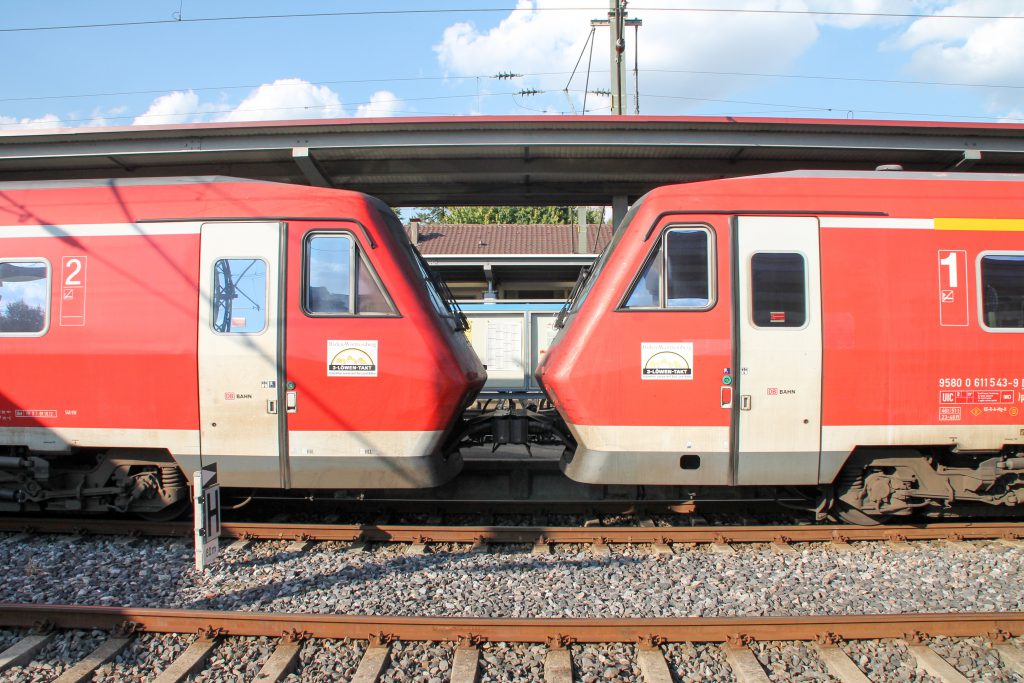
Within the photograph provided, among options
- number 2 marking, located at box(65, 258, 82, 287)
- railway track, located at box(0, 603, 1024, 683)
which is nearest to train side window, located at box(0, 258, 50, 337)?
number 2 marking, located at box(65, 258, 82, 287)

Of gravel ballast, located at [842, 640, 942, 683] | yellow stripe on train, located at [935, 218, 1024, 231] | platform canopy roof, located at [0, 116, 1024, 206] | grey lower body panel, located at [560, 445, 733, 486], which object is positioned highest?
platform canopy roof, located at [0, 116, 1024, 206]

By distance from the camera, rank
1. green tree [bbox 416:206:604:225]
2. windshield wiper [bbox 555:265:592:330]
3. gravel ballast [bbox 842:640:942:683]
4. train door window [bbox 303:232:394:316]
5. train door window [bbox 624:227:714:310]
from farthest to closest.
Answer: green tree [bbox 416:206:604:225] → windshield wiper [bbox 555:265:592:330] → train door window [bbox 303:232:394:316] → train door window [bbox 624:227:714:310] → gravel ballast [bbox 842:640:942:683]

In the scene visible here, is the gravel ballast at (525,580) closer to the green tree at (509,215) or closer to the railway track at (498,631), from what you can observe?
the railway track at (498,631)

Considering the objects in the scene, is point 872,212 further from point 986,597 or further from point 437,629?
point 437,629

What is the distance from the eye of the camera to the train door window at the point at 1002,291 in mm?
5715

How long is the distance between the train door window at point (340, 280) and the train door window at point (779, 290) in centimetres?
325

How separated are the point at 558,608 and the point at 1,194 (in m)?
6.35

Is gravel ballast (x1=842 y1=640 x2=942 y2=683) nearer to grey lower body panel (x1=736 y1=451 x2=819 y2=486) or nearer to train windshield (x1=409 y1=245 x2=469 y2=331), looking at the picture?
grey lower body panel (x1=736 y1=451 x2=819 y2=486)

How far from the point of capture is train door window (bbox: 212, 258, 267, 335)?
5.80 metres

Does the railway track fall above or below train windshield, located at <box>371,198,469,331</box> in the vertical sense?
below

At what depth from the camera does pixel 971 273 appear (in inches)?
225

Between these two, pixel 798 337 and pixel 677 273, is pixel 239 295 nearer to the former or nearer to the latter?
pixel 677 273

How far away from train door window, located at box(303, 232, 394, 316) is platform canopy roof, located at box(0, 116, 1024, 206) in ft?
9.31

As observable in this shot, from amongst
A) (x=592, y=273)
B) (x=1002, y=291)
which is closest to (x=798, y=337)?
(x=1002, y=291)
